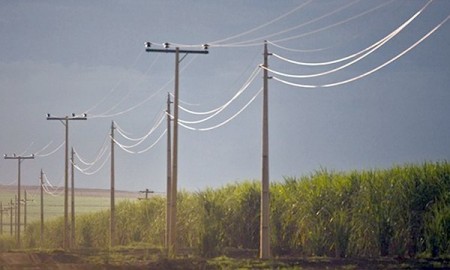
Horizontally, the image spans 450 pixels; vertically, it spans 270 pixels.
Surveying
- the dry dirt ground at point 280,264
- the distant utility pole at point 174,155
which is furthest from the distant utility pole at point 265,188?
the distant utility pole at point 174,155

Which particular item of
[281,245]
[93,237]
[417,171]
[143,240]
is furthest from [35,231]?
[417,171]

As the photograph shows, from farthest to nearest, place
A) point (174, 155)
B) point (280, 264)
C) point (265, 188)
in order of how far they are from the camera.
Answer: point (174, 155) → point (265, 188) → point (280, 264)

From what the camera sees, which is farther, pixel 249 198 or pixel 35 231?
pixel 35 231

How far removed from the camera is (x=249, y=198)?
52.6m

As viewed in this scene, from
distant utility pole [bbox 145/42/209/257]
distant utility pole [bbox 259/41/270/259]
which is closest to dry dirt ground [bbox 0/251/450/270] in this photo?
distant utility pole [bbox 259/41/270/259]

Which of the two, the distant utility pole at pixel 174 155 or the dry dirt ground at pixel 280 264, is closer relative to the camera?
the dry dirt ground at pixel 280 264

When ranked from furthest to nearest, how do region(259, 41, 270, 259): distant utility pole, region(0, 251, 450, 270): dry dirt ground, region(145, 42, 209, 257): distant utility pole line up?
1. region(145, 42, 209, 257): distant utility pole
2. region(259, 41, 270, 259): distant utility pole
3. region(0, 251, 450, 270): dry dirt ground

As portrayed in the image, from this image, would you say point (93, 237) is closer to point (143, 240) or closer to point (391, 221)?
point (143, 240)

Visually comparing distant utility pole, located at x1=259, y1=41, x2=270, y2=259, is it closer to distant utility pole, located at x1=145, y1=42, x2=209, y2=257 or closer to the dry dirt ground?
the dry dirt ground

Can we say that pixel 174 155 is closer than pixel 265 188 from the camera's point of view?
No

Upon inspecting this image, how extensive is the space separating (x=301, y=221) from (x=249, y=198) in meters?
9.95

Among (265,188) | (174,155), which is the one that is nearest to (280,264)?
(265,188)

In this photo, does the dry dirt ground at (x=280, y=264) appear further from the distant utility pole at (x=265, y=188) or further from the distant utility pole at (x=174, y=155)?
the distant utility pole at (x=174, y=155)

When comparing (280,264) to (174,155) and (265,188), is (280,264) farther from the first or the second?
(174,155)
